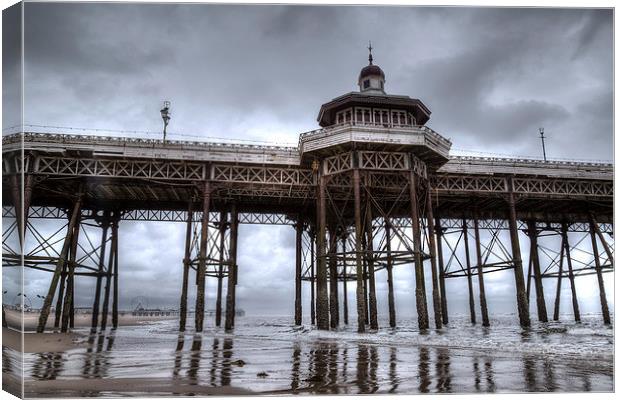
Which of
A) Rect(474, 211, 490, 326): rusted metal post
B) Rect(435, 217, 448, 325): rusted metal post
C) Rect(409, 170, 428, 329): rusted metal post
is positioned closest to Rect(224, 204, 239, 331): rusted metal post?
Rect(409, 170, 428, 329): rusted metal post

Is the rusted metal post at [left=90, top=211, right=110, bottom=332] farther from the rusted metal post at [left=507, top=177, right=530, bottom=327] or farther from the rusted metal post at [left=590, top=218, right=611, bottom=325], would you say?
the rusted metal post at [left=590, top=218, right=611, bottom=325]

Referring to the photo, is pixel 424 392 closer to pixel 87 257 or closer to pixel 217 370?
pixel 217 370

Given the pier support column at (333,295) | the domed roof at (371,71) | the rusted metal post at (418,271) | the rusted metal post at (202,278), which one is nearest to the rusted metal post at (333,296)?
the pier support column at (333,295)

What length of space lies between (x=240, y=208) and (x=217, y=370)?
1054 inches

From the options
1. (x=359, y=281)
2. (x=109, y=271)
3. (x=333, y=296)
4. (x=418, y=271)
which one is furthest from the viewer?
(x=109, y=271)

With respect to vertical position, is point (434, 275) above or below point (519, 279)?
above

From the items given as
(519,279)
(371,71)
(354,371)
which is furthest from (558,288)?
(354,371)

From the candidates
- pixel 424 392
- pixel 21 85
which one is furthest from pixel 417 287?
pixel 21 85

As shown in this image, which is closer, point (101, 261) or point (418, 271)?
point (418, 271)

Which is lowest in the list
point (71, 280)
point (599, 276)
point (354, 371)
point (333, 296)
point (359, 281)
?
point (354, 371)

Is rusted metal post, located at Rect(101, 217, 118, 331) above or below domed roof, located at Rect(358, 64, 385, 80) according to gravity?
below

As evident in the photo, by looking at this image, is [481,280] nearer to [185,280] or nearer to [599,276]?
[599,276]

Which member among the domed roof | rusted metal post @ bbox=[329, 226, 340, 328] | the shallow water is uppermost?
the domed roof

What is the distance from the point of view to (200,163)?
2888cm
